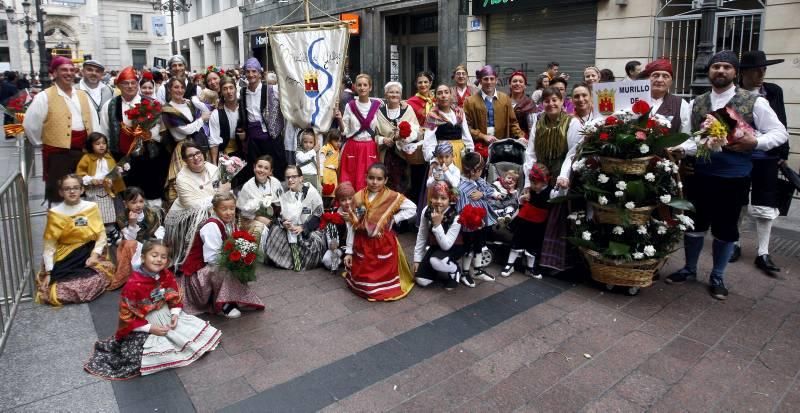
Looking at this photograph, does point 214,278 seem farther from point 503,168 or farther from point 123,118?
point 503,168

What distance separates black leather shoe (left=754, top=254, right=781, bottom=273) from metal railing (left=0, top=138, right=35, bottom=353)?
657 cm

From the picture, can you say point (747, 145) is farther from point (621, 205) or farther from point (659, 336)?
point (659, 336)

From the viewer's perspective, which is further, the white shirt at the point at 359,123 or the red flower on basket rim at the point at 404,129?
the white shirt at the point at 359,123

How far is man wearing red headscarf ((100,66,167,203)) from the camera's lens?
20.7 ft

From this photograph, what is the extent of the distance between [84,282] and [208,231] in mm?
1307

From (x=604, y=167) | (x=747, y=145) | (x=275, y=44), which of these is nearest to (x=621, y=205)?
(x=604, y=167)

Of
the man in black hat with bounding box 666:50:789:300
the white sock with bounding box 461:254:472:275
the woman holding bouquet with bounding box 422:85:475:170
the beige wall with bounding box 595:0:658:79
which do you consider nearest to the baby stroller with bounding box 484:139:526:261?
the woman holding bouquet with bounding box 422:85:475:170

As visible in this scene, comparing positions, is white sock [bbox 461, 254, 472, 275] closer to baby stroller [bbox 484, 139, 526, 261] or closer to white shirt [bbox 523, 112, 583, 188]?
baby stroller [bbox 484, 139, 526, 261]

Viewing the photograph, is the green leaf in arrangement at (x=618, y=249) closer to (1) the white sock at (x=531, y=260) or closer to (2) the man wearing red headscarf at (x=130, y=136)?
(1) the white sock at (x=531, y=260)

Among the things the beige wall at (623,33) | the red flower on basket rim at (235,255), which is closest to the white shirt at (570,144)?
the red flower on basket rim at (235,255)

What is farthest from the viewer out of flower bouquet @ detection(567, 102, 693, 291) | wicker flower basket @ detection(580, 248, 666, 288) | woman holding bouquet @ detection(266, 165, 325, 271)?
woman holding bouquet @ detection(266, 165, 325, 271)

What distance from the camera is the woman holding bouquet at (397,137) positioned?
6.52m

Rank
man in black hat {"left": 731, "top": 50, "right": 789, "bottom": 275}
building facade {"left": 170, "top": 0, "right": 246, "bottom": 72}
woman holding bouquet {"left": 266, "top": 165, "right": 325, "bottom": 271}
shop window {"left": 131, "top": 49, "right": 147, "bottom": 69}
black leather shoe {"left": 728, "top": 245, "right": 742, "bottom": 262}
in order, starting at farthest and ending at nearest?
shop window {"left": 131, "top": 49, "right": 147, "bottom": 69} < building facade {"left": 170, "top": 0, "right": 246, "bottom": 72} < black leather shoe {"left": 728, "top": 245, "right": 742, "bottom": 262} < woman holding bouquet {"left": 266, "top": 165, "right": 325, "bottom": 271} < man in black hat {"left": 731, "top": 50, "right": 789, "bottom": 275}

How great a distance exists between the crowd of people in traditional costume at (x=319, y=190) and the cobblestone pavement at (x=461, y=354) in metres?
0.24
